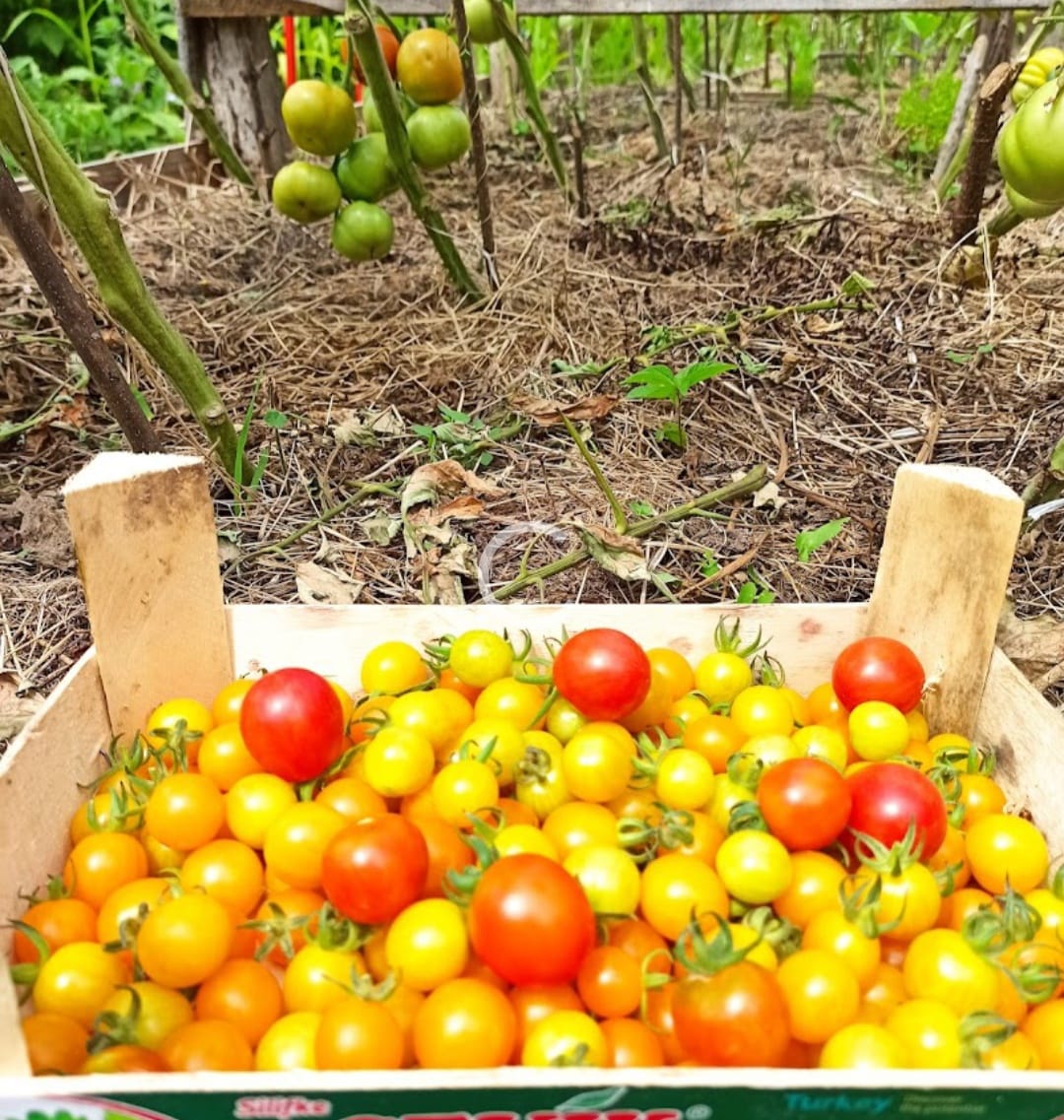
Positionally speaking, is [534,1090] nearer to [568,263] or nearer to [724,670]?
Result: [724,670]

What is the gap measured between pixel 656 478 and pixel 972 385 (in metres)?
0.92

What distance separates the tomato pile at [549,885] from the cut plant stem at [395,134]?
4.93 feet

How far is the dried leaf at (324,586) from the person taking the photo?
199 cm

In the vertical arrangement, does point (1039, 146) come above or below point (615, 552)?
above

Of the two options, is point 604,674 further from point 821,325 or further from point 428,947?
point 821,325

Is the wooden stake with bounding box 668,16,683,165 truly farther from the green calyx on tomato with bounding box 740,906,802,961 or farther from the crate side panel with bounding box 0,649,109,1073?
the green calyx on tomato with bounding box 740,906,802,961

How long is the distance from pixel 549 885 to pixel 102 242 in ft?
4.92

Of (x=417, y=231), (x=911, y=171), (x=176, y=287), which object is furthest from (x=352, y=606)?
(x=911, y=171)

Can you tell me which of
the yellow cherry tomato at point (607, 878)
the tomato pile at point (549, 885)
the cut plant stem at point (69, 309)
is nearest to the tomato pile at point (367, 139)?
the cut plant stem at point (69, 309)

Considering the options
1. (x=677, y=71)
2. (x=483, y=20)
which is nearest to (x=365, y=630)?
(x=483, y=20)

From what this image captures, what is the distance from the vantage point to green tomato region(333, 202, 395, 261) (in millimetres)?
2689

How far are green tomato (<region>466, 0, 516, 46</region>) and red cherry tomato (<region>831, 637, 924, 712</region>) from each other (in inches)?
85.6

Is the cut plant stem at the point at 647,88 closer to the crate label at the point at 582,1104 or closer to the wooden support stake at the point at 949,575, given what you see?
the wooden support stake at the point at 949,575

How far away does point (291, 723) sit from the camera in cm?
126
